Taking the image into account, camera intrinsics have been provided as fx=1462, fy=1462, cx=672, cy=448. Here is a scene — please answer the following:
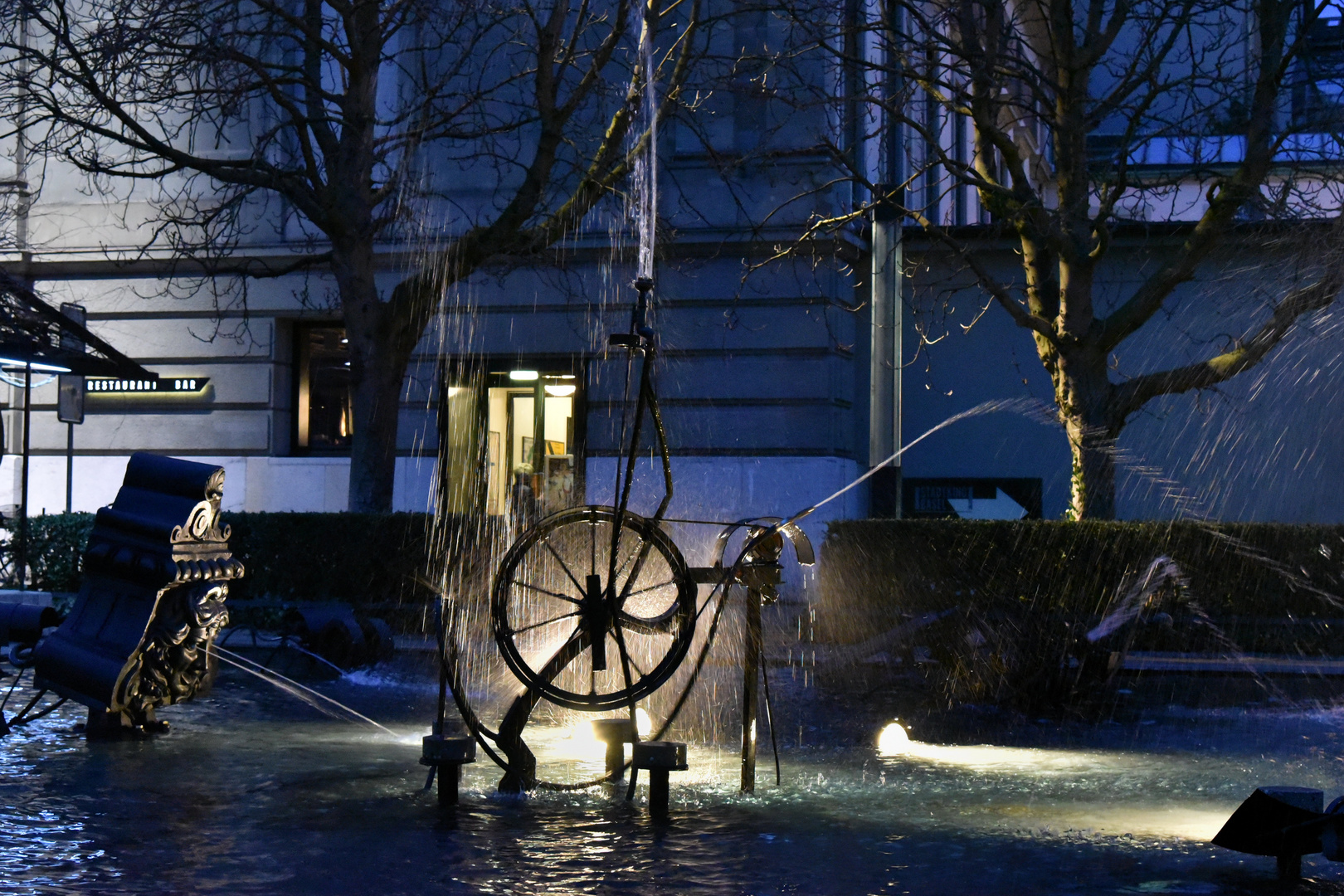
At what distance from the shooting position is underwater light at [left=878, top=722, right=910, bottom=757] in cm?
883

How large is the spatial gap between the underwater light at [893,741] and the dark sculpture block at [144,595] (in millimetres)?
4027

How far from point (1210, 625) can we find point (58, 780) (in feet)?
33.3

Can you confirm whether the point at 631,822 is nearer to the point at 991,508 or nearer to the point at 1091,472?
the point at 1091,472

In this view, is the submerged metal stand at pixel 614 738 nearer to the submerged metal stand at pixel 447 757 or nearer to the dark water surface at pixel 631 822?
the dark water surface at pixel 631 822

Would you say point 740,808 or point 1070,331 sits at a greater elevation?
point 1070,331

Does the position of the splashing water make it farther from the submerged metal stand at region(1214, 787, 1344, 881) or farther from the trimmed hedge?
the submerged metal stand at region(1214, 787, 1344, 881)

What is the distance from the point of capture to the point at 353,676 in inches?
501

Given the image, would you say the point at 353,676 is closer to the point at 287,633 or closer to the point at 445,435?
the point at 287,633

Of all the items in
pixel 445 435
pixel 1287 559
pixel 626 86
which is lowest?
pixel 1287 559

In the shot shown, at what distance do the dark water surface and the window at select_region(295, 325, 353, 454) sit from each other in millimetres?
13888

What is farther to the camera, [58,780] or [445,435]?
[445,435]

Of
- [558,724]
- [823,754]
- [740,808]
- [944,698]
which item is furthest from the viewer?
[944,698]

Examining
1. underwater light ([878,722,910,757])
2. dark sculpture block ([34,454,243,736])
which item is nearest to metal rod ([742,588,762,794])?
underwater light ([878,722,910,757])

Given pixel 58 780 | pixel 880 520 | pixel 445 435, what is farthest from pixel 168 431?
pixel 58 780
